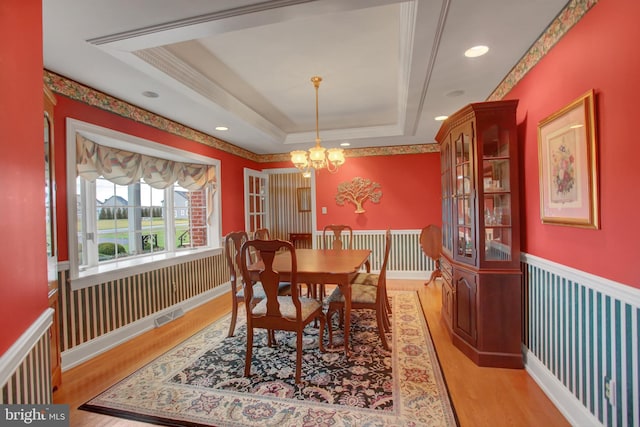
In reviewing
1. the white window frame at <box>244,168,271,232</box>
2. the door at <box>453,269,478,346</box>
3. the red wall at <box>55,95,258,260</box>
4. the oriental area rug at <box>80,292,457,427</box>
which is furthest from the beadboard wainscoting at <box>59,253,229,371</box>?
the door at <box>453,269,478,346</box>

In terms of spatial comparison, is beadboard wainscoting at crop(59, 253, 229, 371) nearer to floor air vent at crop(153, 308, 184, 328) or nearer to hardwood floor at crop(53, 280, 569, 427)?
floor air vent at crop(153, 308, 184, 328)

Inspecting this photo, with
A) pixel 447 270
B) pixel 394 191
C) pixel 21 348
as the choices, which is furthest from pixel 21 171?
pixel 394 191

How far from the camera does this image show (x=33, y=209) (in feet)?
4.01

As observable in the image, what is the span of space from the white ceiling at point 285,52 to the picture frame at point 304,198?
10.3 feet

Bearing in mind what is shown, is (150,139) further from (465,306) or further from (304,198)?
(304,198)

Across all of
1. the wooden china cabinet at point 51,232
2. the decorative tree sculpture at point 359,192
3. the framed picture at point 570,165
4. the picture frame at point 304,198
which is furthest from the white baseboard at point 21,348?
the picture frame at point 304,198

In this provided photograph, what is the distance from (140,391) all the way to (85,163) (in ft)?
6.63

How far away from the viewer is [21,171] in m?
1.12

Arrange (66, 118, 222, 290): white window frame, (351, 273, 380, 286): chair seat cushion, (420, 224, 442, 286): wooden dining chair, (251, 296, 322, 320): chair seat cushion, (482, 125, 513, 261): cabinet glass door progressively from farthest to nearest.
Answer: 1. (420, 224, 442, 286): wooden dining chair
2. (351, 273, 380, 286): chair seat cushion
3. (66, 118, 222, 290): white window frame
4. (482, 125, 513, 261): cabinet glass door
5. (251, 296, 322, 320): chair seat cushion

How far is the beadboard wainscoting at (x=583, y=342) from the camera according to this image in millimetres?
1385

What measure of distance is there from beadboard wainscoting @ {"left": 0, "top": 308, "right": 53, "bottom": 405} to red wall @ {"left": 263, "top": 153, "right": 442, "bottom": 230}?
4.77m

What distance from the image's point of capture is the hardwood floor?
184 centimetres

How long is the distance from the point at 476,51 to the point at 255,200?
4.40 metres

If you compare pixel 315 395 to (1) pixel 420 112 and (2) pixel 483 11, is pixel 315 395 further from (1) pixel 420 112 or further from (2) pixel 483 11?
(1) pixel 420 112
